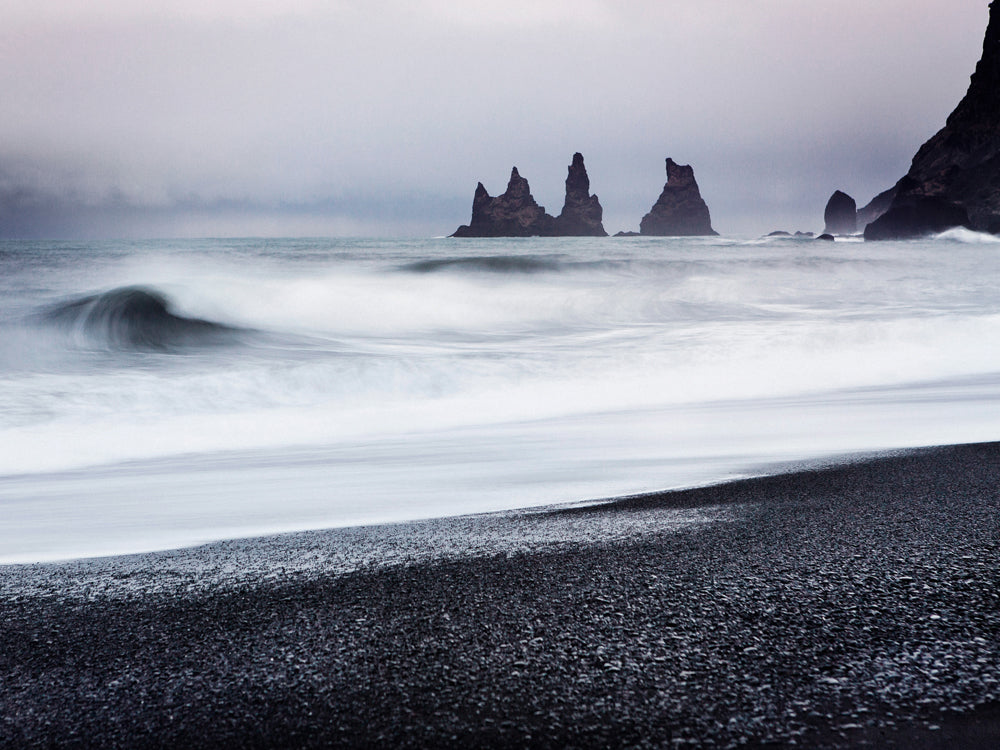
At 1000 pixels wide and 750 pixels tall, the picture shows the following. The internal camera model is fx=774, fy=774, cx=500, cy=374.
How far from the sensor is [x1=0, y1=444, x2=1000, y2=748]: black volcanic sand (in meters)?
1.20

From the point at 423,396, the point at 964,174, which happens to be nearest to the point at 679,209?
the point at 964,174

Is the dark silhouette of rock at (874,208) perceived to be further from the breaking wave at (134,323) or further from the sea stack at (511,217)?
the breaking wave at (134,323)

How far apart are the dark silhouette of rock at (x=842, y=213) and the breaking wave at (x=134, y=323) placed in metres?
115

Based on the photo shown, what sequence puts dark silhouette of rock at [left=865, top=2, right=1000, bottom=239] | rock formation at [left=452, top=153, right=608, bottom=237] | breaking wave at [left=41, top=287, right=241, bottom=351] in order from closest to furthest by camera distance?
breaking wave at [left=41, top=287, right=241, bottom=351] → dark silhouette of rock at [left=865, top=2, right=1000, bottom=239] → rock formation at [left=452, top=153, right=608, bottom=237]

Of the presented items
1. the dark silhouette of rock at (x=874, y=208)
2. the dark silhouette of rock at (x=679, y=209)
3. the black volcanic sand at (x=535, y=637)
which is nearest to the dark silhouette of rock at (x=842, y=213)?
the dark silhouette of rock at (x=874, y=208)

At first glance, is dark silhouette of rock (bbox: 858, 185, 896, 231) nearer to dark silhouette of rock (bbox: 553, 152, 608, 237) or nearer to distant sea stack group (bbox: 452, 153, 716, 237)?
distant sea stack group (bbox: 452, 153, 716, 237)

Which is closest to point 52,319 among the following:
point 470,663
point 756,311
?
point 756,311

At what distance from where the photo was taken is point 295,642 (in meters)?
1.54

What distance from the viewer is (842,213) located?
114062 mm

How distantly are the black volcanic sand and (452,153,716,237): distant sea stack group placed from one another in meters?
122

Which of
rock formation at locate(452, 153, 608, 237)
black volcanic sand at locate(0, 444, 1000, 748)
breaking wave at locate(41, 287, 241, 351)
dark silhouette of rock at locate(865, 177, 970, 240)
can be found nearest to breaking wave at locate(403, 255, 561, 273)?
breaking wave at locate(41, 287, 241, 351)

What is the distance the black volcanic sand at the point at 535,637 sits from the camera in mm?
1204

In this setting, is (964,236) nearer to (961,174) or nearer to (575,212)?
(961,174)

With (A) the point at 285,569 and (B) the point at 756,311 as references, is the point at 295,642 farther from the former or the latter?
(B) the point at 756,311
